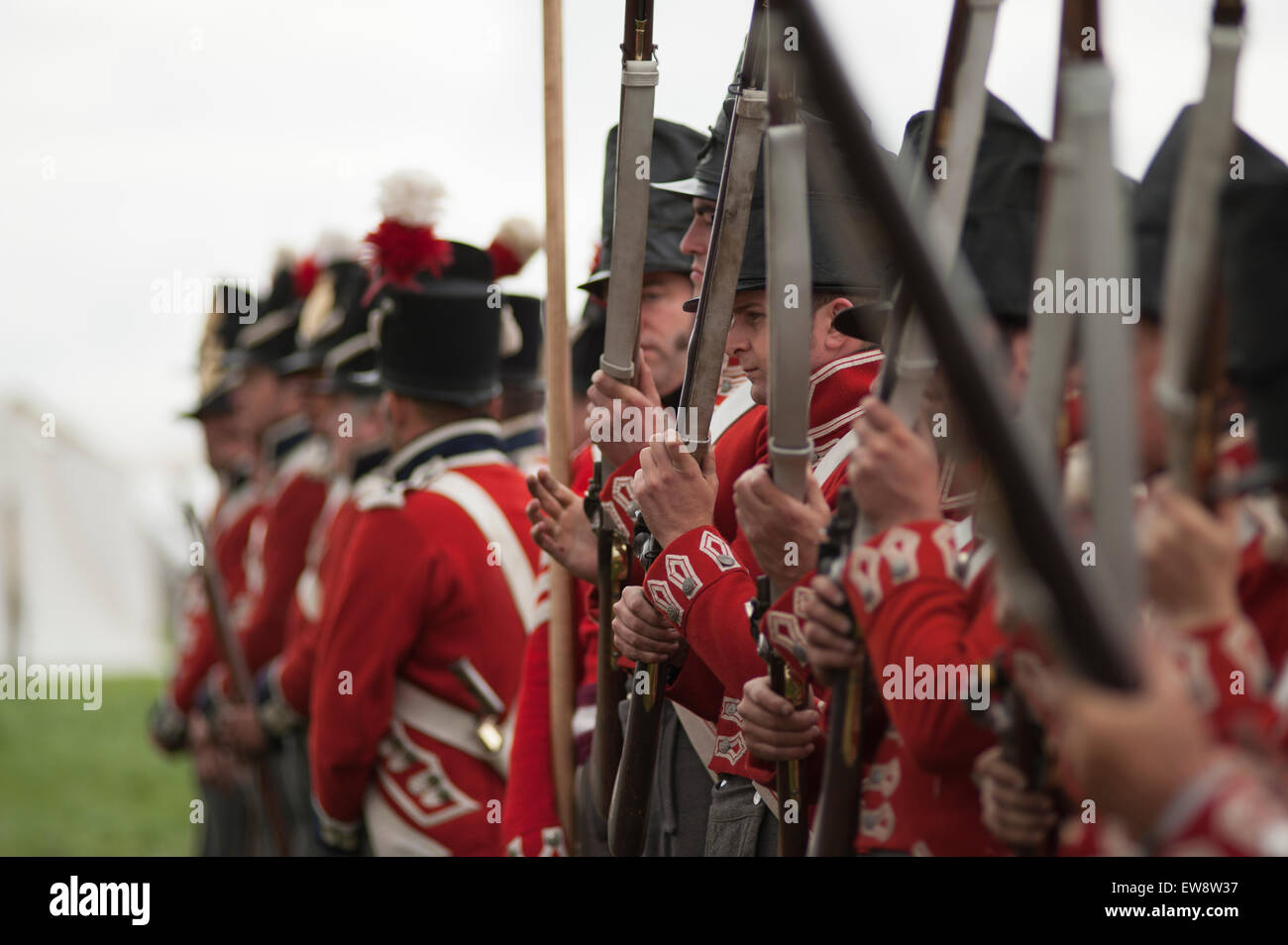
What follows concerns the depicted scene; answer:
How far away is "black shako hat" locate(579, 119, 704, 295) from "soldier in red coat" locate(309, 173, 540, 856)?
0.76 meters

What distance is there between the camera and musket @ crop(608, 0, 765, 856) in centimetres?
260

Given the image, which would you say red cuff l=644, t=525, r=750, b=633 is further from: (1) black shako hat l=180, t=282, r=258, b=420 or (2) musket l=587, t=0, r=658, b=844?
(1) black shako hat l=180, t=282, r=258, b=420

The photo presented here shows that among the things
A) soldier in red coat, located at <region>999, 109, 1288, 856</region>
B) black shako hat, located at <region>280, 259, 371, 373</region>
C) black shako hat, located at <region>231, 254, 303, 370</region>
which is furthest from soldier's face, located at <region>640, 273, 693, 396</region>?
black shako hat, located at <region>231, 254, 303, 370</region>

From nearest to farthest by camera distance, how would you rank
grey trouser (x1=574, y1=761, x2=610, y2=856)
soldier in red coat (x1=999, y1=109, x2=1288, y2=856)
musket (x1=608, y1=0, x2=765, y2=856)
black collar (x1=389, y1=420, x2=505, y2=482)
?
soldier in red coat (x1=999, y1=109, x2=1288, y2=856)
musket (x1=608, y1=0, x2=765, y2=856)
grey trouser (x1=574, y1=761, x2=610, y2=856)
black collar (x1=389, y1=420, x2=505, y2=482)

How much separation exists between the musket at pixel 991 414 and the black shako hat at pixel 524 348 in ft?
14.2

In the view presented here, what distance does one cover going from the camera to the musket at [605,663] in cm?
322

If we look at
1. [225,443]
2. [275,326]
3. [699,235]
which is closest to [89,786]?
[225,443]

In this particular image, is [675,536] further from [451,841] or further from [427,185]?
[427,185]

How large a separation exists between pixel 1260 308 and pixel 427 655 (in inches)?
121

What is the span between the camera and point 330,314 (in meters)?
7.01

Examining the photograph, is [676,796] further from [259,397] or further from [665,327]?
[259,397]

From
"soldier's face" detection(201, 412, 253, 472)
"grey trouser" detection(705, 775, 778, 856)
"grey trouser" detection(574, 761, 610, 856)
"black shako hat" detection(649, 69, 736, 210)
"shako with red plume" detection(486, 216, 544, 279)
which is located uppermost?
"shako with red plume" detection(486, 216, 544, 279)

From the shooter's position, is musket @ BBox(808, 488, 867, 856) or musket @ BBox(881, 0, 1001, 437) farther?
musket @ BBox(808, 488, 867, 856)
